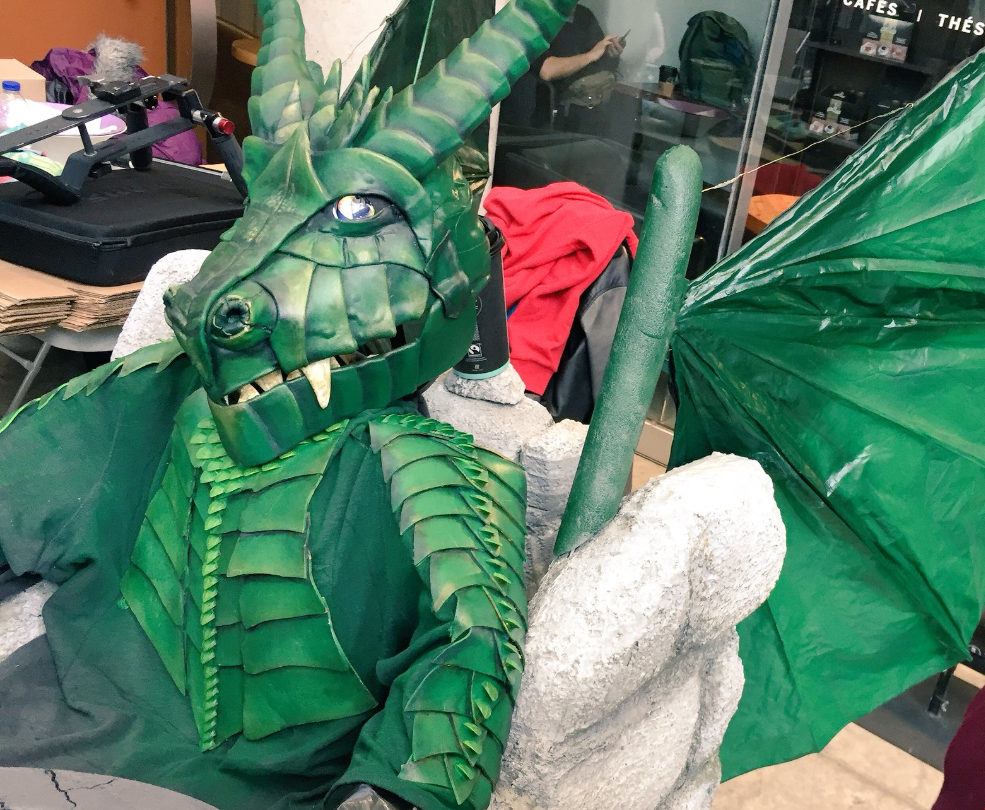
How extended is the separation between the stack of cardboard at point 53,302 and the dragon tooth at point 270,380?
3.31 ft

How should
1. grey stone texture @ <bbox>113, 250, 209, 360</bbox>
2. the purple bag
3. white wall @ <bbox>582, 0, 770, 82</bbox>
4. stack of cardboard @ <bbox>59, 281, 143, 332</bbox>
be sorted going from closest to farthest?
1. grey stone texture @ <bbox>113, 250, 209, 360</bbox>
2. stack of cardboard @ <bbox>59, 281, 143, 332</bbox>
3. white wall @ <bbox>582, 0, 770, 82</bbox>
4. the purple bag

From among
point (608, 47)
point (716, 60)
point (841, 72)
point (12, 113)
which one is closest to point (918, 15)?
point (841, 72)

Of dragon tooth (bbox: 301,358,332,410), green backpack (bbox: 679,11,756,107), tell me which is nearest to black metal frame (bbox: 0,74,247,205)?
dragon tooth (bbox: 301,358,332,410)

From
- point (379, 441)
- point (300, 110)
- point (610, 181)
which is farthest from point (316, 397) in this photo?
point (610, 181)

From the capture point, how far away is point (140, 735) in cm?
77

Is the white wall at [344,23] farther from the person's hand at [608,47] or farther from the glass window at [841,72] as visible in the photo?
the glass window at [841,72]

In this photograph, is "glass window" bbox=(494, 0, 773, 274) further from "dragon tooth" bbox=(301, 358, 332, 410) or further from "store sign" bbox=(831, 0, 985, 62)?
"dragon tooth" bbox=(301, 358, 332, 410)

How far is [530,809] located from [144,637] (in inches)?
15.2

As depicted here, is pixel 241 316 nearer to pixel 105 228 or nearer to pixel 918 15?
pixel 105 228

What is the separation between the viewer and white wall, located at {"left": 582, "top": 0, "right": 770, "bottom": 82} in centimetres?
215

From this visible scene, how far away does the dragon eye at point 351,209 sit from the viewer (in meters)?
0.69

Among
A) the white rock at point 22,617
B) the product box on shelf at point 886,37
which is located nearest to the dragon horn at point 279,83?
the white rock at point 22,617

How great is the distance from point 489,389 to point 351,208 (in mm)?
413

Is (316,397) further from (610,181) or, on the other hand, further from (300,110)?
(610,181)
